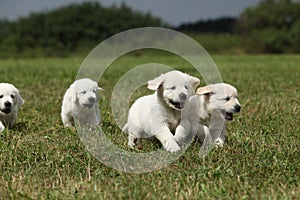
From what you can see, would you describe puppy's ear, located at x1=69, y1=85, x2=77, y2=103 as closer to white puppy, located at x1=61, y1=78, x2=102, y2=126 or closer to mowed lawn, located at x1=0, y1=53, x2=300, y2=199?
white puppy, located at x1=61, y1=78, x2=102, y2=126

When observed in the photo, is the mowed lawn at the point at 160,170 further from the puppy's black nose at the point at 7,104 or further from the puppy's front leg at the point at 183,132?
the puppy's black nose at the point at 7,104

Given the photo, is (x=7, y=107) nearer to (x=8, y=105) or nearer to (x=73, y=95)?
(x=8, y=105)

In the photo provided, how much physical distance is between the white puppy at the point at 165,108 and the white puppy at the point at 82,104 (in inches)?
35.9

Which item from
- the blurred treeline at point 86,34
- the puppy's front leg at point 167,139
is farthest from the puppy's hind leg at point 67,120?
the blurred treeline at point 86,34

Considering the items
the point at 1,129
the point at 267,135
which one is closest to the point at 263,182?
the point at 267,135

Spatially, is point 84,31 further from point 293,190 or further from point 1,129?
point 293,190

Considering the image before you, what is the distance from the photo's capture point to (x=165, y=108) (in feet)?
16.1

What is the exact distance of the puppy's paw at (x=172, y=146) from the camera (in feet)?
15.2

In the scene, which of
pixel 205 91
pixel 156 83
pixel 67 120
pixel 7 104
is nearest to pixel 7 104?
pixel 7 104

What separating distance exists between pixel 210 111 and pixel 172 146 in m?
0.66

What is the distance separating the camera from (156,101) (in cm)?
496

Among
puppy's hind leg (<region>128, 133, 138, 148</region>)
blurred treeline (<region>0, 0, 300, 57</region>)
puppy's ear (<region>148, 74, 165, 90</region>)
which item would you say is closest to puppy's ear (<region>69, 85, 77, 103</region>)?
puppy's hind leg (<region>128, 133, 138, 148</region>)

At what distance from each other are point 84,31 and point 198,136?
126ft

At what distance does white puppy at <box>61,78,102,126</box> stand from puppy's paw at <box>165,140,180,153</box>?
1.42 metres
